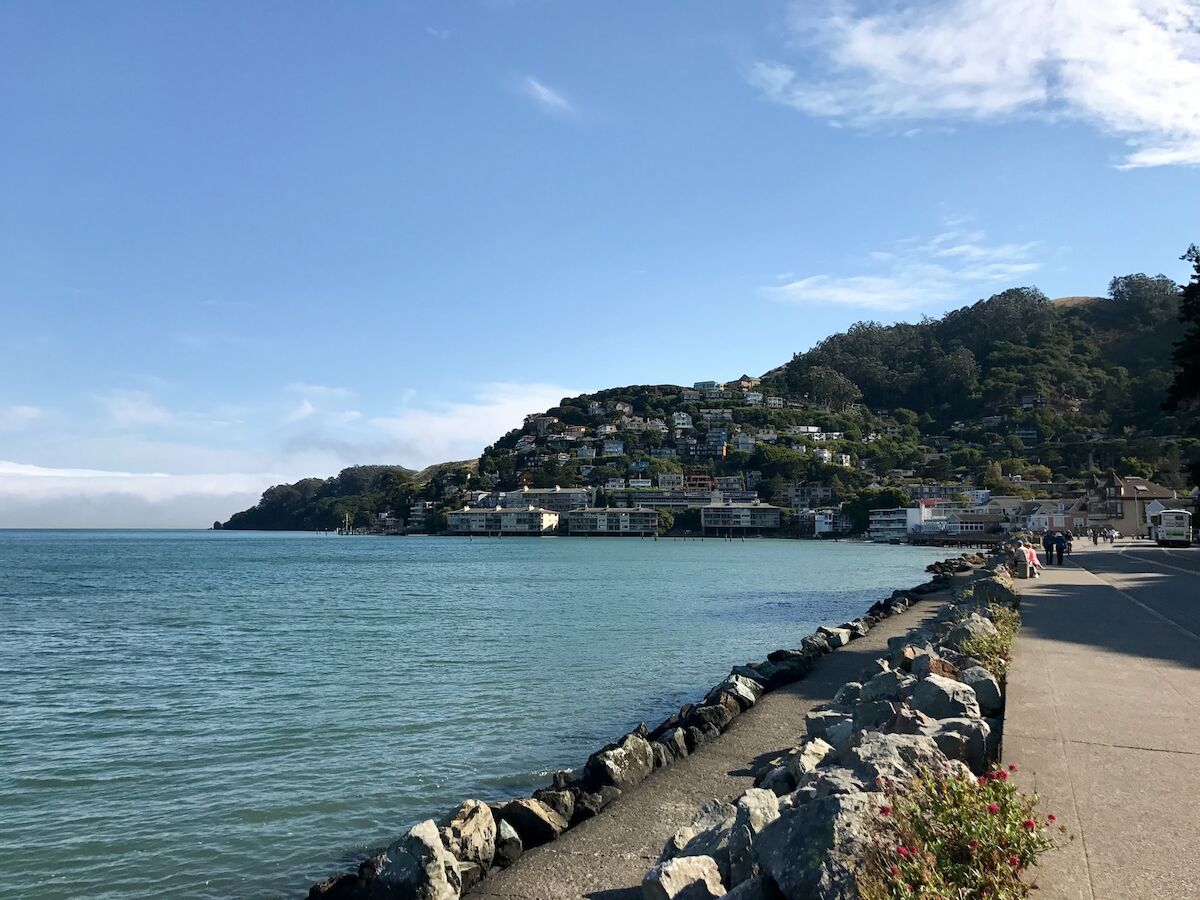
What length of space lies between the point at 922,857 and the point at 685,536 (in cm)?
16918

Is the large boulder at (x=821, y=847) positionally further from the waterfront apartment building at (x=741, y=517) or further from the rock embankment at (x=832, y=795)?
the waterfront apartment building at (x=741, y=517)

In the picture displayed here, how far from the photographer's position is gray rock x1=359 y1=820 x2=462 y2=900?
6.97 metres

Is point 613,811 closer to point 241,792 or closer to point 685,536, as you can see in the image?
point 241,792

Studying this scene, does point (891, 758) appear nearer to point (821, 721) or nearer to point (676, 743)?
point (821, 721)

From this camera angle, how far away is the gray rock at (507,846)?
7.89 meters

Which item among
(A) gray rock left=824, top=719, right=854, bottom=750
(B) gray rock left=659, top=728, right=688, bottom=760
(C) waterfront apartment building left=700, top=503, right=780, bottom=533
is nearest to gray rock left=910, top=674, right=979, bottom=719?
(A) gray rock left=824, top=719, right=854, bottom=750

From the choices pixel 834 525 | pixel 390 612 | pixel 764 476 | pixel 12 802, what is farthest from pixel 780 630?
pixel 764 476

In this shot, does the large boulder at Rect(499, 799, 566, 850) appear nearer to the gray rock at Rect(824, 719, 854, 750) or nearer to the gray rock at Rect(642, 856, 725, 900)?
the gray rock at Rect(642, 856, 725, 900)

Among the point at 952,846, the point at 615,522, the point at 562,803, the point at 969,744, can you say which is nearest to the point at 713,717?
the point at 562,803

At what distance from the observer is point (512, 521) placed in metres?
183

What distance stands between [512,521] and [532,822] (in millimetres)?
175686

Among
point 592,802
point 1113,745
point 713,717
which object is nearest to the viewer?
point 1113,745

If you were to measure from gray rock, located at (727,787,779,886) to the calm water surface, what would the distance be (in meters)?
4.68

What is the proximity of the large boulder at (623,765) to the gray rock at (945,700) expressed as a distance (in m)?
3.27
